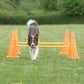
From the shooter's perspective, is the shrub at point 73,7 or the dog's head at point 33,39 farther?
the shrub at point 73,7

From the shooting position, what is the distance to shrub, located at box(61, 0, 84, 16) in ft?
219

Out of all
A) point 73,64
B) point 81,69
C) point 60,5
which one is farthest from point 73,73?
point 60,5

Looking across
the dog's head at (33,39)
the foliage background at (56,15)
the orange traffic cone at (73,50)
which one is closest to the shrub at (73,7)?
the foliage background at (56,15)

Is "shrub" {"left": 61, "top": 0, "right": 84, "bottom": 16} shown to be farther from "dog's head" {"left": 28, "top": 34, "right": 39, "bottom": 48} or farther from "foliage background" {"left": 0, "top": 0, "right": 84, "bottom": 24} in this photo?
"dog's head" {"left": 28, "top": 34, "right": 39, "bottom": 48}

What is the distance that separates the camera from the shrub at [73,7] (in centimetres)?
6681

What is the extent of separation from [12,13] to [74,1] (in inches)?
592

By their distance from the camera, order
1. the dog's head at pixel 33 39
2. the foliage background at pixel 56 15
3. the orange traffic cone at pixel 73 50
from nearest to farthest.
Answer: the dog's head at pixel 33 39 < the orange traffic cone at pixel 73 50 < the foliage background at pixel 56 15

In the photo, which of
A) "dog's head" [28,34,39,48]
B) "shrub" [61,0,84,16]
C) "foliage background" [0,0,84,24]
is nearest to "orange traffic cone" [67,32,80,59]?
"dog's head" [28,34,39,48]

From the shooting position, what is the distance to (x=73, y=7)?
69.4 metres

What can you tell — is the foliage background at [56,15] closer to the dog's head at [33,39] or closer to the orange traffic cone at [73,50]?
the orange traffic cone at [73,50]

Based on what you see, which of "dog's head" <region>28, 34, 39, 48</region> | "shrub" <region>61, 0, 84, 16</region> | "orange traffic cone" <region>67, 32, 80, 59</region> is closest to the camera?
"dog's head" <region>28, 34, 39, 48</region>

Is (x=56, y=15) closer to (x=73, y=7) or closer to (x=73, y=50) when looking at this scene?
(x=73, y=7)

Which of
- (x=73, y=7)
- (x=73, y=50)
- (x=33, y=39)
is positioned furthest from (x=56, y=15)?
(x=33, y=39)

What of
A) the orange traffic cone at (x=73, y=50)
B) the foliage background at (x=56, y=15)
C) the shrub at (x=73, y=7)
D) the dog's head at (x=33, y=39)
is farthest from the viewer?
the shrub at (x=73, y=7)
